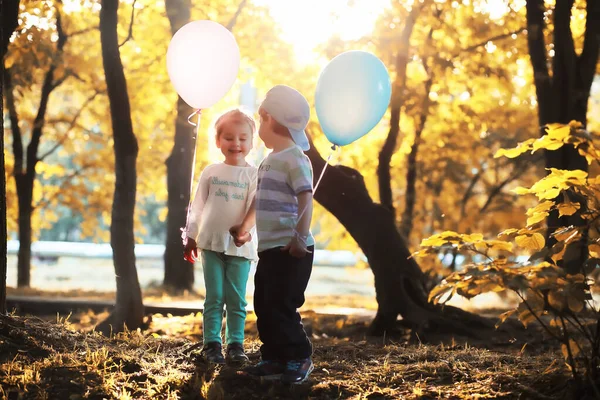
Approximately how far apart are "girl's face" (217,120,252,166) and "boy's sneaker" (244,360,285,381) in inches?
49.6

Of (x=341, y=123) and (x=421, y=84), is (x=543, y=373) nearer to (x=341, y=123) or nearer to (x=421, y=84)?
(x=341, y=123)

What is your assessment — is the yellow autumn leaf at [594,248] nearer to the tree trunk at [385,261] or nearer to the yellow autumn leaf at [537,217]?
the yellow autumn leaf at [537,217]

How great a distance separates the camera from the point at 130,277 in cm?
737

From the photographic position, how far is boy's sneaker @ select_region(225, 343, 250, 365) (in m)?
4.46

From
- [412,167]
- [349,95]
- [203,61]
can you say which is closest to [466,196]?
[412,167]

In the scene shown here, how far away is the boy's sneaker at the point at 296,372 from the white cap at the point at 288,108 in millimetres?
1188

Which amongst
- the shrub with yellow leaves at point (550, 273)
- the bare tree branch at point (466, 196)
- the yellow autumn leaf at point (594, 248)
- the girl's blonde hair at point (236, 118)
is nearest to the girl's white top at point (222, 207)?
the girl's blonde hair at point (236, 118)

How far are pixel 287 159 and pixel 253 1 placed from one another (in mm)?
8506

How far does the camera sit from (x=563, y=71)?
760 centimetres

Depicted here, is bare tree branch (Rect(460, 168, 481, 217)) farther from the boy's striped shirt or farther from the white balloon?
the boy's striped shirt

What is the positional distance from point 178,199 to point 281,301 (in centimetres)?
856

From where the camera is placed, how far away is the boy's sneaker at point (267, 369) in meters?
4.03

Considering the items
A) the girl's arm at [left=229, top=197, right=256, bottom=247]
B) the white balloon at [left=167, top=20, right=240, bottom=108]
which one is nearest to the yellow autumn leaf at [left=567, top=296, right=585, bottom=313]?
the girl's arm at [left=229, top=197, right=256, bottom=247]

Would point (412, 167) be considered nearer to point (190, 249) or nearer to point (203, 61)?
point (203, 61)
